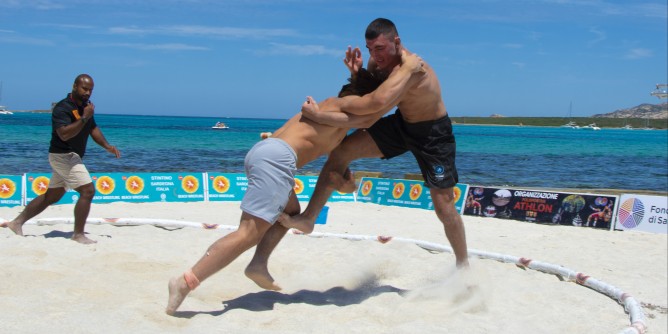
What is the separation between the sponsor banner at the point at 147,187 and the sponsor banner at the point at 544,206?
5.00 m

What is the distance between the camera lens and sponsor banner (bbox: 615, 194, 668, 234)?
10.3 metres

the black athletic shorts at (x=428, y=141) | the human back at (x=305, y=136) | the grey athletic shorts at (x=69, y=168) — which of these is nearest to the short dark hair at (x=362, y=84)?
the human back at (x=305, y=136)

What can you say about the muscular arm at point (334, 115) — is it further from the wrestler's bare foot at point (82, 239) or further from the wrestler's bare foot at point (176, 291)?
the wrestler's bare foot at point (82, 239)

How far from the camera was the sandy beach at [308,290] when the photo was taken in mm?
4344

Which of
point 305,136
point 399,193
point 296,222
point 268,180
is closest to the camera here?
point 268,180

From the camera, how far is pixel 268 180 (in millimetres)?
4406

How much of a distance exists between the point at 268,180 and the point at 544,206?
790 cm

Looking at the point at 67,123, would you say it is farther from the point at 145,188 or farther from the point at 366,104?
the point at 145,188

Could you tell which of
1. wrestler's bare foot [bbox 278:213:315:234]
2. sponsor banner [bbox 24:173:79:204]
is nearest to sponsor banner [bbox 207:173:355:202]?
sponsor banner [bbox 24:173:79:204]

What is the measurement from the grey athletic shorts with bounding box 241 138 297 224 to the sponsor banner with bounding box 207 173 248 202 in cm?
812

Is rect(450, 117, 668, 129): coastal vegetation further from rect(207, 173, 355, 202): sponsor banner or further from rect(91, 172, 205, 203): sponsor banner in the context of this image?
rect(91, 172, 205, 203): sponsor banner

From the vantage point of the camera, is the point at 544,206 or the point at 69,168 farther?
the point at 544,206

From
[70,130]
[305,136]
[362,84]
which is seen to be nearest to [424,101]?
[362,84]

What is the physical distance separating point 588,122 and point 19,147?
174 metres
